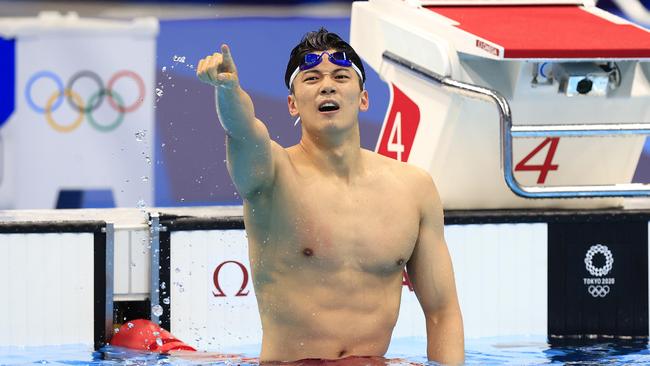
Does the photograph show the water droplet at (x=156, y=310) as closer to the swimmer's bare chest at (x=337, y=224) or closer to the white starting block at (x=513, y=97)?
the white starting block at (x=513, y=97)

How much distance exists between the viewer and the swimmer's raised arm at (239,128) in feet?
9.96

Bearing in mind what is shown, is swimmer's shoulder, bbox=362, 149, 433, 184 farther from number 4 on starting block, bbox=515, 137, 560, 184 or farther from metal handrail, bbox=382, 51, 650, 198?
number 4 on starting block, bbox=515, 137, 560, 184

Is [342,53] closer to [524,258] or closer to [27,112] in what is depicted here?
[524,258]

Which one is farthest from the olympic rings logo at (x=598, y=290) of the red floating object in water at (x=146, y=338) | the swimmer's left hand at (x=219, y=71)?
the swimmer's left hand at (x=219, y=71)

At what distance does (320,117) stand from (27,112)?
12.1ft

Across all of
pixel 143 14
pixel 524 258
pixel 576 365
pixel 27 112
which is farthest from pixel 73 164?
pixel 576 365

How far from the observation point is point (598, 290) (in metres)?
5.62

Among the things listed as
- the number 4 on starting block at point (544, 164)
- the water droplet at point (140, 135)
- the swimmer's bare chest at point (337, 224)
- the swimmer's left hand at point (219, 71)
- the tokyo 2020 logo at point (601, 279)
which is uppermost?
the water droplet at point (140, 135)

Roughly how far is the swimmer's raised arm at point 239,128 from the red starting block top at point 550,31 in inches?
73.4

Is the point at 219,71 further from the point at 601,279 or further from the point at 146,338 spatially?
Result: the point at 601,279

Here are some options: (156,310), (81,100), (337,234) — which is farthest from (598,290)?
(81,100)

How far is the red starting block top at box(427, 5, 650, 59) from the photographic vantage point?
16.6ft

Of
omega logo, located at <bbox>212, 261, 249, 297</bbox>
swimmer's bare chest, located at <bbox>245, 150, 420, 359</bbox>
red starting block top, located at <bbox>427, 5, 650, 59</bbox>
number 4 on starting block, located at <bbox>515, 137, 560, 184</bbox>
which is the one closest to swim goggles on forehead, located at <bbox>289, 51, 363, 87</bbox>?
swimmer's bare chest, located at <bbox>245, 150, 420, 359</bbox>

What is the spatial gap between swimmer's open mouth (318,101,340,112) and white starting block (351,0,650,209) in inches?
65.6
